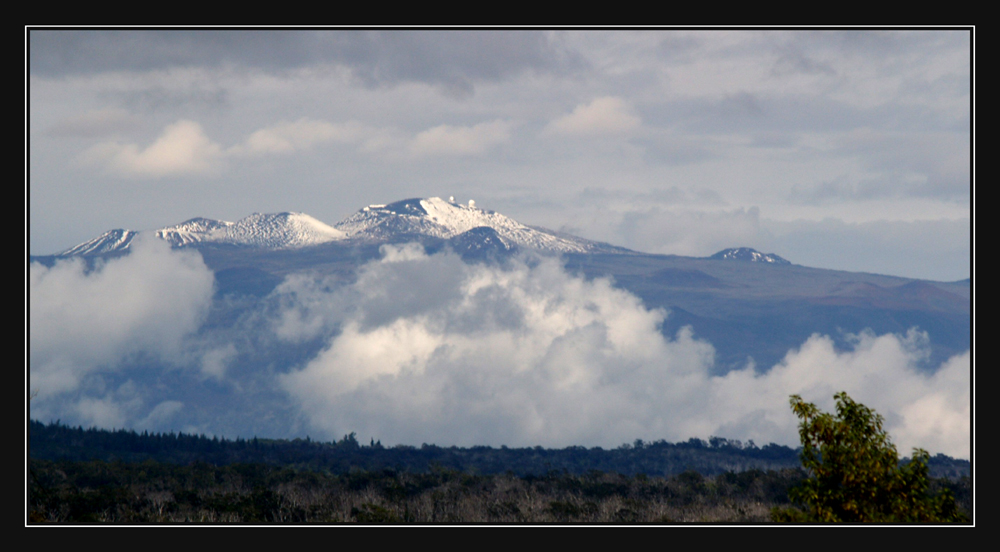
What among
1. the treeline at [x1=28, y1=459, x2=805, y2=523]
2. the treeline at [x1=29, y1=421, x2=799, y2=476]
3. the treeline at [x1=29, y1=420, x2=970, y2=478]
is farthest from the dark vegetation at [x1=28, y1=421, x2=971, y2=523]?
the treeline at [x1=29, y1=421, x2=799, y2=476]

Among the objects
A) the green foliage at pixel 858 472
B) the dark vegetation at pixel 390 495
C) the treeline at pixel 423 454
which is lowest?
the treeline at pixel 423 454

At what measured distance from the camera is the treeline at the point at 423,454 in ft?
306

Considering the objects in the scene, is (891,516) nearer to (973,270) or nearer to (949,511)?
(949,511)

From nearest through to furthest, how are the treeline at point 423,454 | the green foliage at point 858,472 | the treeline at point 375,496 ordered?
the green foliage at point 858,472, the treeline at point 375,496, the treeline at point 423,454

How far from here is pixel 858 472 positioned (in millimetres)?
20859

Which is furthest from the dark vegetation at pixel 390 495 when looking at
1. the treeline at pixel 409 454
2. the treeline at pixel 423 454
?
the treeline at pixel 409 454

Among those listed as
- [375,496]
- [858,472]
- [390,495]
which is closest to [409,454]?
[390,495]

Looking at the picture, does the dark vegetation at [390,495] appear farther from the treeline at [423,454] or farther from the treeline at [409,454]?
the treeline at [409,454]

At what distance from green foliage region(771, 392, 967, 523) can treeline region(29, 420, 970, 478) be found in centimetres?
6353

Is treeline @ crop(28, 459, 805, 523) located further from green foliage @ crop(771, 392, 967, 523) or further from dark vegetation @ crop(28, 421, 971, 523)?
green foliage @ crop(771, 392, 967, 523)

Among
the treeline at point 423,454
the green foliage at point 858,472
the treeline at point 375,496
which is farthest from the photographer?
the treeline at point 423,454

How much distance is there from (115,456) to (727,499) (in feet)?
301

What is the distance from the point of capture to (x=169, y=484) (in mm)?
41250

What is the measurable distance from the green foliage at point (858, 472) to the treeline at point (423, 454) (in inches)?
2501
